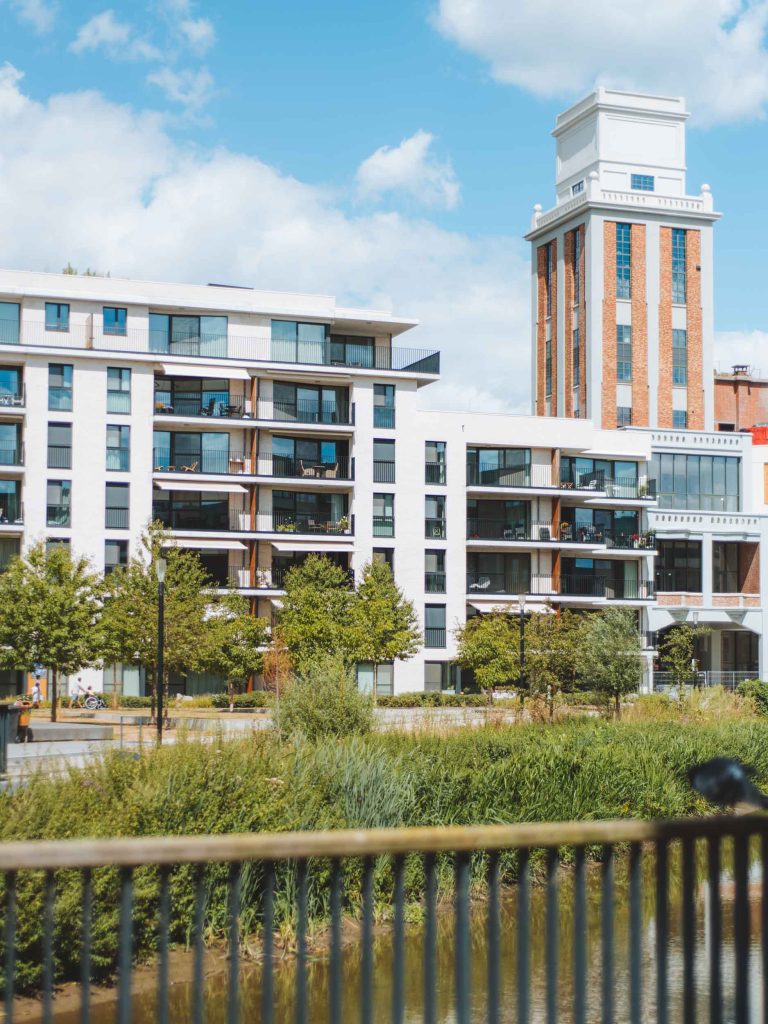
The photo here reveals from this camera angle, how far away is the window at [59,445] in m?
54.1

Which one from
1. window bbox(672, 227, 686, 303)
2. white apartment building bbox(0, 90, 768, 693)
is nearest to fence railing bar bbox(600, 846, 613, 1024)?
white apartment building bbox(0, 90, 768, 693)

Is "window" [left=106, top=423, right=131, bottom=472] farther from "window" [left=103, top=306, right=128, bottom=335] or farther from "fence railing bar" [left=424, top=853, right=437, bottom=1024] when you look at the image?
"fence railing bar" [left=424, top=853, right=437, bottom=1024]

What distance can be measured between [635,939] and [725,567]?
66635 millimetres

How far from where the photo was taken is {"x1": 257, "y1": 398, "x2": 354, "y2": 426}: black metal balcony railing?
58.1 m

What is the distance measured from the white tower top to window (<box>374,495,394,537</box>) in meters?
27.9

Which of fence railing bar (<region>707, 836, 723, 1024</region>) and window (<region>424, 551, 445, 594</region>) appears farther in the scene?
window (<region>424, 551, 445, 594</region>)

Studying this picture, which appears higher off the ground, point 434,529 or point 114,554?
point 434,529

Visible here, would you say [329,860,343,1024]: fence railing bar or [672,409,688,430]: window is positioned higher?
[672,409,688,430]: window

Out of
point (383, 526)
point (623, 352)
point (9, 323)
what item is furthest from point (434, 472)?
point (9, 323)

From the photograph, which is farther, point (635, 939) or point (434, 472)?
point (434, 472)

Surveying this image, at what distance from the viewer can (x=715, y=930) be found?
4812 mm

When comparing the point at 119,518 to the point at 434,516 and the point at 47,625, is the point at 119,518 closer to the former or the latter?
the point at 47,625

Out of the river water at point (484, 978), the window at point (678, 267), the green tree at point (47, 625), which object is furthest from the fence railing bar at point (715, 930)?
the window at point (678, 267)

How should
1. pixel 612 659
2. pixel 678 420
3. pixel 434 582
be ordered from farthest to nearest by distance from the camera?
pixel 678 420, pixel 434 582, pixel 612 659
